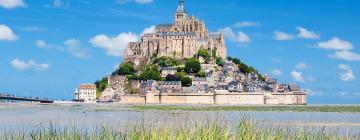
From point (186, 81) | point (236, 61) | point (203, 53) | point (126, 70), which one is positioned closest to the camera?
point (186, 81)

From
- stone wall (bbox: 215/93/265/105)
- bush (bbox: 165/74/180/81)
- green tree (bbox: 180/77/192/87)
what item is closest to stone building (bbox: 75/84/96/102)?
bush (bbox: 165/74/180/81)

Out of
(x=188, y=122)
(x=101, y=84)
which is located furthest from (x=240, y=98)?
(x=188, y=122)

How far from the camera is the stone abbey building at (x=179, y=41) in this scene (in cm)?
10156

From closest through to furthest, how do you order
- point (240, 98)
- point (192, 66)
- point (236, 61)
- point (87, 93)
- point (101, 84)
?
point (240, 98) → point (192, 66) → point (87, 93) → point (101, 84) → point (236, 61)

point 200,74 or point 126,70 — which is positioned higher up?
point 126,70

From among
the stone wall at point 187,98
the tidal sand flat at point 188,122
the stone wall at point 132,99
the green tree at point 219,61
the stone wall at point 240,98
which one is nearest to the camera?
the tidal sand flat at point 188,122

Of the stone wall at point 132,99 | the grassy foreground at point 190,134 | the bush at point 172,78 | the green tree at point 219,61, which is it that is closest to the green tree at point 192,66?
the bush at point 172,78

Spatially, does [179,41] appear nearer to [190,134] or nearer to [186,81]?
[186,81]

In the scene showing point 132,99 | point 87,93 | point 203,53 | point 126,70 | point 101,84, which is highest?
point 203,53

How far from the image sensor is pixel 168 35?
102m

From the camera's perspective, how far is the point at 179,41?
101625 millimetres

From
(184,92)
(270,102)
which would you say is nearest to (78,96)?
(184,92)

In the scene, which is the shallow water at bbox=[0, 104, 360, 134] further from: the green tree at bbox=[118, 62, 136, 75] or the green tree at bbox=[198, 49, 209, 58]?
the green tree at bbox=[198, 49, 209, 58]

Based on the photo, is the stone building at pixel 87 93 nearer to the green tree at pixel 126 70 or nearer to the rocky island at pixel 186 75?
the rocky island at pixel 186 75
